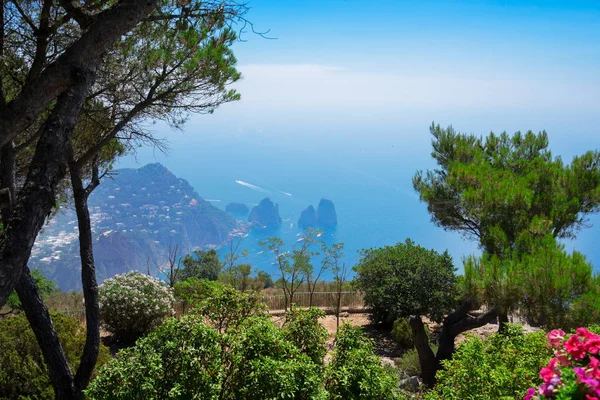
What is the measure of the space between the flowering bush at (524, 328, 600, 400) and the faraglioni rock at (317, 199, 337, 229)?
457 feet

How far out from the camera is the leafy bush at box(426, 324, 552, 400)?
3580mm

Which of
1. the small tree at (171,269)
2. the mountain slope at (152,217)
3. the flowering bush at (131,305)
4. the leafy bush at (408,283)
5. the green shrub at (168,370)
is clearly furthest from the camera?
the mountain slope at (152,217)

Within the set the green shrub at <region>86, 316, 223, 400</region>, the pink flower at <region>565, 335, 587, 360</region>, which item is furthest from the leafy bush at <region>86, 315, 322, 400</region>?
the pink flower at <region>565, 335, 587, 360</region>

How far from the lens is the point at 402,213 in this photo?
17388 cm

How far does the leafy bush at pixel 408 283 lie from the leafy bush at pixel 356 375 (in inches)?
254

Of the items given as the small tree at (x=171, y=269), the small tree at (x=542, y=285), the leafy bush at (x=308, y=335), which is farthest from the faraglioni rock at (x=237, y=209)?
the leafy bush at (x=308, y=335)

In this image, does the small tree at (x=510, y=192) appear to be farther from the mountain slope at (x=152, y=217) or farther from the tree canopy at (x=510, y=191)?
the mountain slope at (x=152, y=217)

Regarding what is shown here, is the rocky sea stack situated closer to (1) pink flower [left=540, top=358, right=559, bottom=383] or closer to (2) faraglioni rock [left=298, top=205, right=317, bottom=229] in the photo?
(2) faraglioni rock [left=298, top=205, right=317, bottom=229]

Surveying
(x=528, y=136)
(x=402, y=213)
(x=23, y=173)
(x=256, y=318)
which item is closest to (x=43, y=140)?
(x=256, y=318)

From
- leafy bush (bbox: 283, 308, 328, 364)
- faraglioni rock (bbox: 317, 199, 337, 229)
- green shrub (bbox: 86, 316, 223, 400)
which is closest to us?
green shrub (bbox: 86, 316, 223, 400)

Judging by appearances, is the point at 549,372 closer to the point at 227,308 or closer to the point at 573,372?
the point at 573,372

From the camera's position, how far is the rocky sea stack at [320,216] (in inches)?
5581

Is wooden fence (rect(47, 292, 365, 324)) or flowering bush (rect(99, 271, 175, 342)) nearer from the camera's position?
flowering bush (rect(99, 271, 175, 342))

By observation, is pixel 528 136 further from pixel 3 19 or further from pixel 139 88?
pixel 3 19
